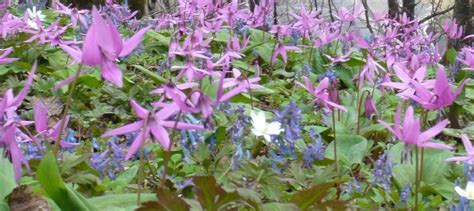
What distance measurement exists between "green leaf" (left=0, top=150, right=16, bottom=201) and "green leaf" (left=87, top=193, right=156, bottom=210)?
147mm

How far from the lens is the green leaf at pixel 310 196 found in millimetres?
1335

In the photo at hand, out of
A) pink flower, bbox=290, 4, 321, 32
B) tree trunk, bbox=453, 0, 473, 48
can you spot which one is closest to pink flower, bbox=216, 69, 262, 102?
pink flower, bbox=290, 4, 321, 32

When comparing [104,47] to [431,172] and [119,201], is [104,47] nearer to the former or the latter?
[119,201]

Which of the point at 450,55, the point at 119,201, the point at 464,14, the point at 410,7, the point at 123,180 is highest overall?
the point at 119,201

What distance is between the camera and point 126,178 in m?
1.79

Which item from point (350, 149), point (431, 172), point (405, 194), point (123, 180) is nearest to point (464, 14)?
A: point (350, 149)

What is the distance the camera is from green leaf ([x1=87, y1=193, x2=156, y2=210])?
1.33m

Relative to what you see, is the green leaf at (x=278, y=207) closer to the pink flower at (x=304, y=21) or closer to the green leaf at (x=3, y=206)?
the green leaf at (x=3, y=206)

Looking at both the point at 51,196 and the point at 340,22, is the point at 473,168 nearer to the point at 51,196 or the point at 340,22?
the point at 51,196

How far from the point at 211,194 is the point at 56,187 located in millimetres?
257

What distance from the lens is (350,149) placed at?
7.08 ft

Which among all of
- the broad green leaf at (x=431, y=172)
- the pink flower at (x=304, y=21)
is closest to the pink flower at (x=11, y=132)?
the broad green leaf at (x=431, y=172)

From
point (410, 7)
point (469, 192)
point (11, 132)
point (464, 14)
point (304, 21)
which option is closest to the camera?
point (11, 132)

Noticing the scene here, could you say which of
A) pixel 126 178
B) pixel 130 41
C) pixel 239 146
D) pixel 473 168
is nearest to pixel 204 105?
pixel 130 41
